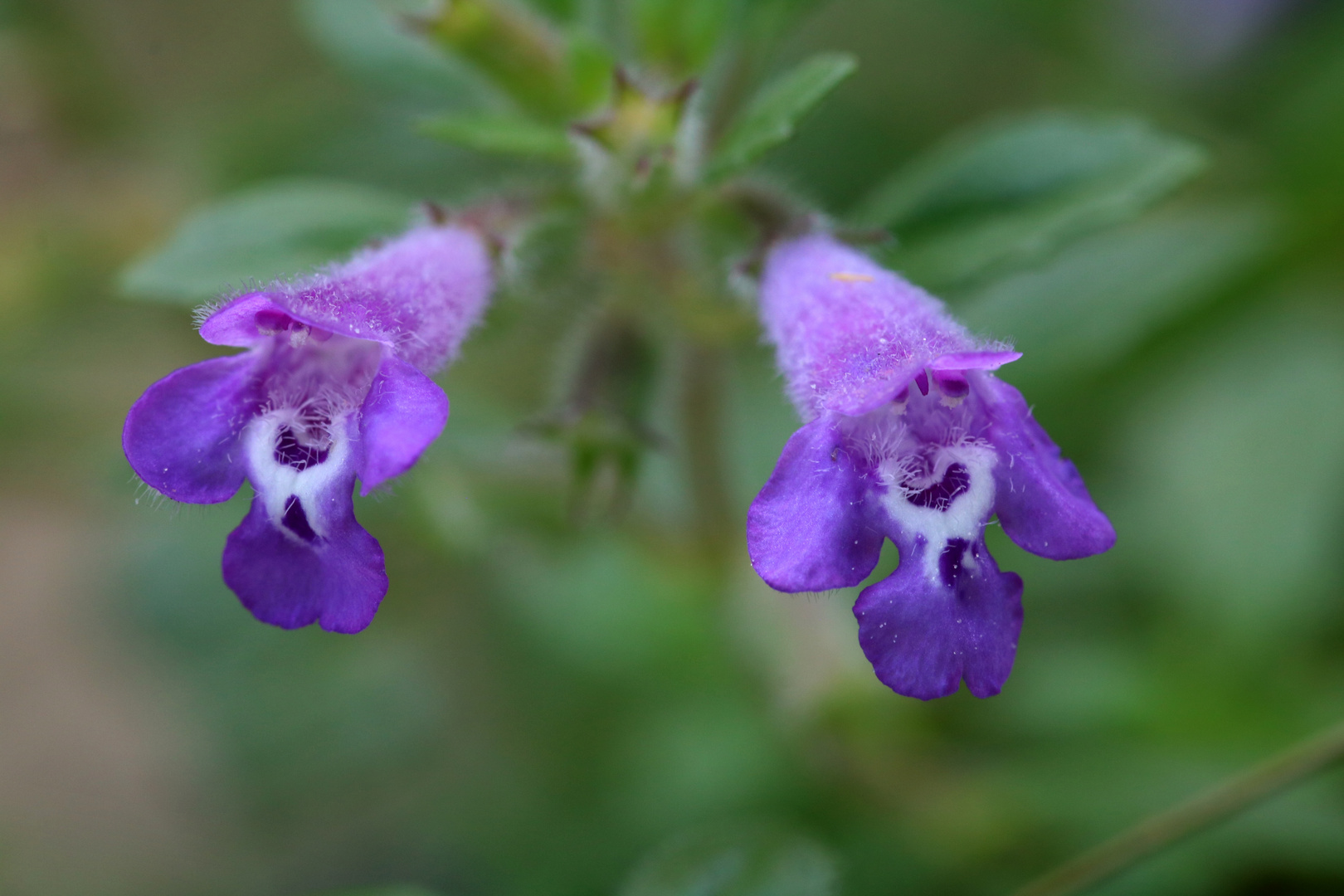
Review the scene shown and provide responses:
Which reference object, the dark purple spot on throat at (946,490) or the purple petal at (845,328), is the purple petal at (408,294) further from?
the dark purple spot on throat at (946,490)

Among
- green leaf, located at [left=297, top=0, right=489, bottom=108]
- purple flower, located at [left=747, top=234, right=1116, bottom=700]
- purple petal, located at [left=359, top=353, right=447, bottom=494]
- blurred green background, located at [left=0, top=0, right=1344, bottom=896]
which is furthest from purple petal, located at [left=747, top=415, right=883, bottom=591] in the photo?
green leaf, located at [left=297, top=0, right=489, bottom=108]

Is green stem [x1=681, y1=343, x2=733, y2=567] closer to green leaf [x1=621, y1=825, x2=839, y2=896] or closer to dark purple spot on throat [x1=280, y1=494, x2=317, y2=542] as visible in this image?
green leaf [x1=621, y1=825, x2=839, y2=896]

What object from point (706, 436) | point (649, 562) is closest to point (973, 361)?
point (706, 436)

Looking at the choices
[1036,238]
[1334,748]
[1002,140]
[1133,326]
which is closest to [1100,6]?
[1133,326]

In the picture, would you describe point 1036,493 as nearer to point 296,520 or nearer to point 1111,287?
point 296,520

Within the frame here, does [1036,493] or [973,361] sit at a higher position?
[973,361]

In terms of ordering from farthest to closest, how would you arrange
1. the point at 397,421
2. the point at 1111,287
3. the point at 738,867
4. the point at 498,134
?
1. the point at 1111,287
2. the point at 498,134
3. the point at 738,867
4. the point at 397,421
